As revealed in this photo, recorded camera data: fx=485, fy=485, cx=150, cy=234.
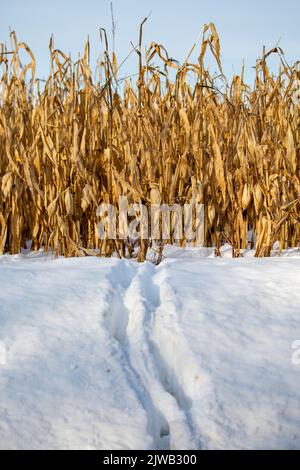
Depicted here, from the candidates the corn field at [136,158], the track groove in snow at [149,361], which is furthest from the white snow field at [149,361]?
the corn field at [136,158]

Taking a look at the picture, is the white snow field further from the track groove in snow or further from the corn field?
the corn field

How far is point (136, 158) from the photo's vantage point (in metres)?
1.66

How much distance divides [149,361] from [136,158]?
3.05ft

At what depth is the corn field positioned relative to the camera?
174 centimetres

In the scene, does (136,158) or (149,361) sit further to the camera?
(136,158)

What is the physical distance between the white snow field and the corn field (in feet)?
1.94

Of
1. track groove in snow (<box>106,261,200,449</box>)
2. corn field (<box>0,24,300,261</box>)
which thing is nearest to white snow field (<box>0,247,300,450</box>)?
track groove in snow (<box>106,261,200,449</box>)

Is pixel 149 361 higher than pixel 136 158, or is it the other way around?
pixel 136 158

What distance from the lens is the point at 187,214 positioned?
189cm

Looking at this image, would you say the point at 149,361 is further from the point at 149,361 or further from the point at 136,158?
the point at 136,158

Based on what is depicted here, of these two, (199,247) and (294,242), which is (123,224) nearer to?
(199,247)

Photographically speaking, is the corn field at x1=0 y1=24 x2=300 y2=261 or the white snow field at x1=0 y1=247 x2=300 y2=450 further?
the corn field at x1=0 y1=24 x2=300 y2=261

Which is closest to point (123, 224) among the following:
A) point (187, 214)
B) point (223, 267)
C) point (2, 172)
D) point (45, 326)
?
point (187, 214)

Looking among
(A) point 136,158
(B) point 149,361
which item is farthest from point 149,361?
(A) point 136,158
